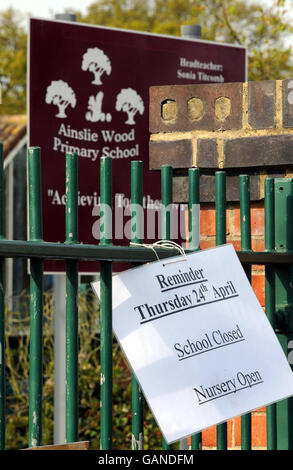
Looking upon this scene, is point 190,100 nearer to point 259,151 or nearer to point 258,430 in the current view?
point 259,151

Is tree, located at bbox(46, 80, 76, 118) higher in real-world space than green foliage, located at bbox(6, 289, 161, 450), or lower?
higher

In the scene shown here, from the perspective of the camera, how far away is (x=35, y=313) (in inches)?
75.9

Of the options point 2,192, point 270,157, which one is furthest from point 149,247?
point 270,157

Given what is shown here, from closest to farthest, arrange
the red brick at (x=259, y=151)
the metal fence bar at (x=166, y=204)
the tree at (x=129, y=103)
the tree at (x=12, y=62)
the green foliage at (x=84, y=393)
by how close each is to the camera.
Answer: the metal fence bar at (x=166, y=204) → the red brick at (x=259, y=151) → the tree at (x=129, y=103) → the green foliage at (x=84, y=393) → the tree at (x=12, y=62)

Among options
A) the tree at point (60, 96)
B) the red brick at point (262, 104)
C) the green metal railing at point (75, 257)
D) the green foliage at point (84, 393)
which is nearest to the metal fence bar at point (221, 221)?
the green metal railing at point (75, 257)

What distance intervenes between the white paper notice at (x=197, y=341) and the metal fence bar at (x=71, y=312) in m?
0.10

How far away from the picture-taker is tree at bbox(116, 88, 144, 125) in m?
5.57

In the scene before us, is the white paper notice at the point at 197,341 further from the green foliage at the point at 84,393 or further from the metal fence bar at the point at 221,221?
the green foliage at the point at 84,393

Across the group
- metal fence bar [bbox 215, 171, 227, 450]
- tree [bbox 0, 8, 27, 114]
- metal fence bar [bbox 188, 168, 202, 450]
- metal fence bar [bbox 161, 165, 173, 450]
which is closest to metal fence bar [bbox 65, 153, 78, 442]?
metal fence bar [bbox 161, 165, 173, 450]

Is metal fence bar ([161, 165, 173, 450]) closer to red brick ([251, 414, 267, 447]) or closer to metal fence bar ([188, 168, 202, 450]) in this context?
metal fence bar ([188, 168, 202, 450])

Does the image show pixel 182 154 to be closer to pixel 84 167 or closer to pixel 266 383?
pixel 266 383

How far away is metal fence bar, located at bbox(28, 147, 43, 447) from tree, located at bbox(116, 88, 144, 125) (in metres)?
3.65

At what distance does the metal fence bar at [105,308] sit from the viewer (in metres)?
2.04

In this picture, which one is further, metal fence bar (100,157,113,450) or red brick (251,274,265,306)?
red brick (251,274,265,306)
